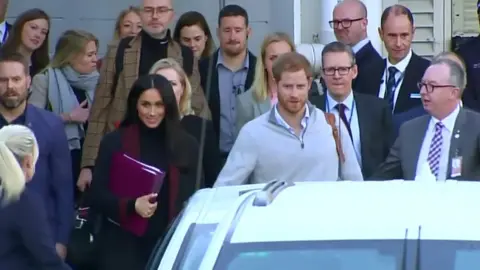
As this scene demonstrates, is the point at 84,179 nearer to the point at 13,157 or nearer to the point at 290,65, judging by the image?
the point at 290,65

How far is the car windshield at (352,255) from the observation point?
3992 mm

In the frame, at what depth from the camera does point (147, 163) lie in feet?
23.4

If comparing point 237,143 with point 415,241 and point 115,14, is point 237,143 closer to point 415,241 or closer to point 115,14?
Answer: point 415,241

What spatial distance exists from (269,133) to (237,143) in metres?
0.19

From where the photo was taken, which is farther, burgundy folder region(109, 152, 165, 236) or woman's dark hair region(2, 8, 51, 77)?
woman's dark hair region(2, 8, 51, 77)

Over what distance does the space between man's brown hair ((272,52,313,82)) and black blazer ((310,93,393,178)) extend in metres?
0.75

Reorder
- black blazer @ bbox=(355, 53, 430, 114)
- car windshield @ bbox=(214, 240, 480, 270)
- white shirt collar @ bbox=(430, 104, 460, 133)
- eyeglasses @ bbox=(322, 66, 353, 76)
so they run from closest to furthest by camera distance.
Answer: car windshield @ bbox=(214, 240, 480, 270) < white shirt collar @ bbox=(430, 104, 460, 133) < eyeglasses @ bbox=(322, 66, 353, 76) < black blazer @ bbox=(355, 53, 430, 114)

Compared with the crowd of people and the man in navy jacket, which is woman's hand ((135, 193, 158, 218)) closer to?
the crowd of people

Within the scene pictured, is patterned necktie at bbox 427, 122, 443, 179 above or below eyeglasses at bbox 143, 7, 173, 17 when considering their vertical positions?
below

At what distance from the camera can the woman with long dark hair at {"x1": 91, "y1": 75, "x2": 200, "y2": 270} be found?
23.2ft

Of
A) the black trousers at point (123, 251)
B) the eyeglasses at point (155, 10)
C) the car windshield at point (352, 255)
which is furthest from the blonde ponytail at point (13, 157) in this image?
the eyeglasses at point (155, 10)

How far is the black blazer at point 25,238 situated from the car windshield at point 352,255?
1921mm

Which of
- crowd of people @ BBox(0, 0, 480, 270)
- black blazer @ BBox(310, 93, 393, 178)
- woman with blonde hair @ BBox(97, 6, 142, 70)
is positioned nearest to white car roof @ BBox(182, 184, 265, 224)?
crowd of people @ BBox(0, 0, 480, 270)

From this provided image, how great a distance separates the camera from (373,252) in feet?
13.3
